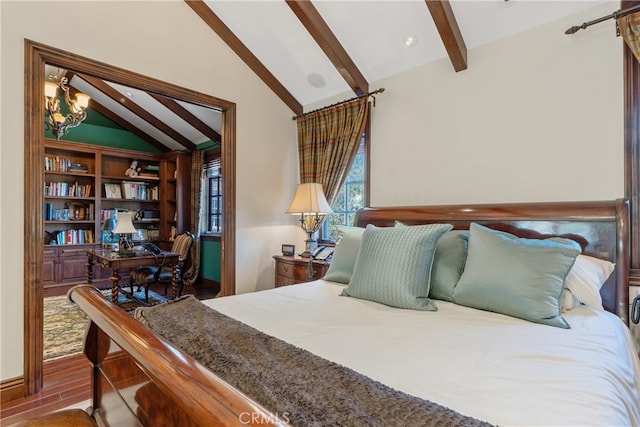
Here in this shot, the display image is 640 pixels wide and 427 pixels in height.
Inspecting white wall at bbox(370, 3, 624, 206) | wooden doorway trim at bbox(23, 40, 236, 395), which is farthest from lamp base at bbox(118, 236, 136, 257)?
white wall at bbox(370, 3, 624, 206)

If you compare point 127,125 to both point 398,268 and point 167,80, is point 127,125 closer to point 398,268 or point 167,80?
point 167,80

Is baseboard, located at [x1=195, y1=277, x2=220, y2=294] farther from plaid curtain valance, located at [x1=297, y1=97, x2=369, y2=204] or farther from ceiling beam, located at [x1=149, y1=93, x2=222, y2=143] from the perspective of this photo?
plaid curtain valance, located at [x1=297, y1=97, x2=369, y2=204]

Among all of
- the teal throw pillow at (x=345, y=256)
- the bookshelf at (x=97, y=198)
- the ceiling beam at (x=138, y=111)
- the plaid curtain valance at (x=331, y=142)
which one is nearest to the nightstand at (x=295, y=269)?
the teal throw pillow at (x=345, y=256)

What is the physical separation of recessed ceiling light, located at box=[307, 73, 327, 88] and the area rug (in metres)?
2.87

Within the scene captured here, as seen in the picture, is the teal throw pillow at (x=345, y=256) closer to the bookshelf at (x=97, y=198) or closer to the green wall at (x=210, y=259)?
the green wall at (x=210, y=259)

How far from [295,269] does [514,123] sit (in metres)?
2.32

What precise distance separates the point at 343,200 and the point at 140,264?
2.56 m

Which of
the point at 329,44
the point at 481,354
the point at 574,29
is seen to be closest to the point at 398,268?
the point at 481,354

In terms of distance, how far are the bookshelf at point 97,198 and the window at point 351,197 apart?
3.41 m

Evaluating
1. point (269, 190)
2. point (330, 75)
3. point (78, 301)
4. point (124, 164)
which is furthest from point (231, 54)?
point (124, 164)

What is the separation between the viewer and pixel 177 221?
230 inches

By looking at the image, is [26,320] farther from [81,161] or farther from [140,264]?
[81,161]

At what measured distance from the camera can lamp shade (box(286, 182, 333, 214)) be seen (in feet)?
10.6

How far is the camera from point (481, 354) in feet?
3.83
